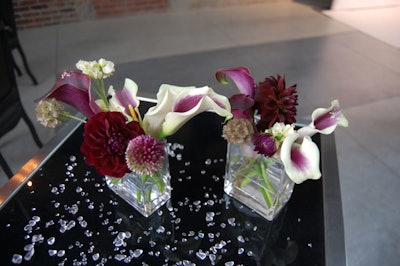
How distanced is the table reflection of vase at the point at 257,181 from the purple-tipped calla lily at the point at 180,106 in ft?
0.49

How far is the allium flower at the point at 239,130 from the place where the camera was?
0.69 metres

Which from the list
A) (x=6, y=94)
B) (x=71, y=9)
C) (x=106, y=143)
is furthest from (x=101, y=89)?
(x=71, y=9)

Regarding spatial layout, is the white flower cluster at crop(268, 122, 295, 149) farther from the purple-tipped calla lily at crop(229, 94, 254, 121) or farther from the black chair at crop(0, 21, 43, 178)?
the black chair at crop(0, 21, 43, 178)

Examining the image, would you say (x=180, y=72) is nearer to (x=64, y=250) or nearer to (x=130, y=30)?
(x=130, y=30)

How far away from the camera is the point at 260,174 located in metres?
0.80

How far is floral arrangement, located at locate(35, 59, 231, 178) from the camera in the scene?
65 centimetres

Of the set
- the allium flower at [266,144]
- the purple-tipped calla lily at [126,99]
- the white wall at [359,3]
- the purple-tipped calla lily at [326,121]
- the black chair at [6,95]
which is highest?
the purple-tipped calla lily at [126,99]

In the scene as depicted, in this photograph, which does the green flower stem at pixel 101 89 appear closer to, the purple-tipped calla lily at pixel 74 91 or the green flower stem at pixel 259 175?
the purple-tipped calla lily at pixel 74 91

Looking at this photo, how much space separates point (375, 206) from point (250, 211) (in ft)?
3.73

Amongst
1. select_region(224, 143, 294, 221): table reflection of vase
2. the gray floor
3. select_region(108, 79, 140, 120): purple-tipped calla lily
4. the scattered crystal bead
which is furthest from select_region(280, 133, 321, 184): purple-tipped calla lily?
the gray floor

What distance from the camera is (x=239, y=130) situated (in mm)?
693

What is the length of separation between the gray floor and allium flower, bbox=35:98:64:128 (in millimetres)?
577

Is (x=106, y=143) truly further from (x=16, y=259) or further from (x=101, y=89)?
(x=16, y=259)

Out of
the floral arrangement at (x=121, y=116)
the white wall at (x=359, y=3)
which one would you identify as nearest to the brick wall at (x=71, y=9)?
the white wall at (x=359, y=3)
